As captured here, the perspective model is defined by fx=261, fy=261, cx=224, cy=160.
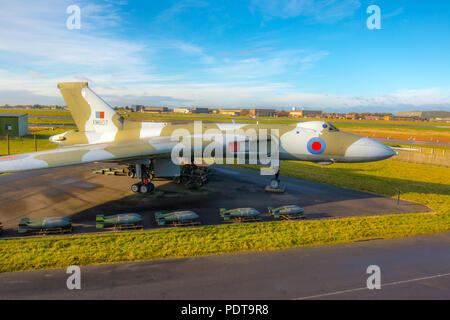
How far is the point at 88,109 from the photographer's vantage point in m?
17.6

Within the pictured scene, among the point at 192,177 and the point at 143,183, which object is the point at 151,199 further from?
the point at 192,177

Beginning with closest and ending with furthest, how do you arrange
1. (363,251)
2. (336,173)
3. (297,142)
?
1. (363,251)
2. (297,142)
3. (336,173)

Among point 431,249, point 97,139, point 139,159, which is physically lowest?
point 431,249

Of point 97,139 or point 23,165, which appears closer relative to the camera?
point 23,165

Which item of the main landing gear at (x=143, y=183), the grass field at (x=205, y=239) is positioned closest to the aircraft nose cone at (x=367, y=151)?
the grass field at (x=205, y=239)

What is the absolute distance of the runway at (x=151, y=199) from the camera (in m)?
12.1

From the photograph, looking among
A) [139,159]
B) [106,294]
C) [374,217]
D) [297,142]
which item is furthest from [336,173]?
[106,294]

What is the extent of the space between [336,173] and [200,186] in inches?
506

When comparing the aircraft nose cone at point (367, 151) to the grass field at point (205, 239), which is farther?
the aircraft nose cone at point (367, 151)

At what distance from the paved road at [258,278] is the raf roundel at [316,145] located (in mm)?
7504

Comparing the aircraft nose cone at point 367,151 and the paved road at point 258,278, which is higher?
the aircraft nose cone at point 367,151

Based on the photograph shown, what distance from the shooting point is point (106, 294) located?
21.2 ft

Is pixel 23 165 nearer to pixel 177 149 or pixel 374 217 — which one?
pixel 177 149

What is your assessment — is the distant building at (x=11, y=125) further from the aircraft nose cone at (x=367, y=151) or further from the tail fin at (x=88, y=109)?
the aircraft nose cone at (x=367, y=151)
